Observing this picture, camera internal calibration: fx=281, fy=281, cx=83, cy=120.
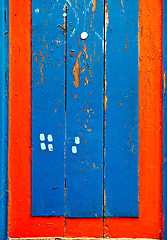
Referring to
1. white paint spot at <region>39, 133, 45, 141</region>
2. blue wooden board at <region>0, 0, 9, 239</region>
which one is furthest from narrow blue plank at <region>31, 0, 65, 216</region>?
blue wooden board at <region>0, 0, 9, 239</region>

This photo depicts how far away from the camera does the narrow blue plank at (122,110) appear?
1362mm

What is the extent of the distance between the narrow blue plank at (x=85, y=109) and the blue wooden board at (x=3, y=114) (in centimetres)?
30

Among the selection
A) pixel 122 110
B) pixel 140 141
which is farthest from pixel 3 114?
pixel 140 141

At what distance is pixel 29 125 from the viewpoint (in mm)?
1364

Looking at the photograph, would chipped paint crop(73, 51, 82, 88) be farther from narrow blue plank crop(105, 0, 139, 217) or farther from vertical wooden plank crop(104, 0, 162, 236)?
vertical wooden plank crop(104, 0, 162, 236)

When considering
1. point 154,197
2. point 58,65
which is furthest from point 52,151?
point 154,197

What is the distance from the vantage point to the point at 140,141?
1369 mm

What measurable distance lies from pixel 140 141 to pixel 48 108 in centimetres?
48

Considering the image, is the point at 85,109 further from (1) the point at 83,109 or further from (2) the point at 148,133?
(2) the point at 148,133

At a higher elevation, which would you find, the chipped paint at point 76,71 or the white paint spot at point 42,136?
the chipped paint at point 76,71

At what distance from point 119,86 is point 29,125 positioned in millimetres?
477

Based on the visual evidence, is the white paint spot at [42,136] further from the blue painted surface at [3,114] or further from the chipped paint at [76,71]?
the chipped paint at [76,71]

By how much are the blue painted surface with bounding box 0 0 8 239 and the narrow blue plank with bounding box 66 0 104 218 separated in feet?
0.98

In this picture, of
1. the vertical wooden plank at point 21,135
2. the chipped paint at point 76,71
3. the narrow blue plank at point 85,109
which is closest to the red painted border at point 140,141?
the vertical wooden plank at point 21,135
